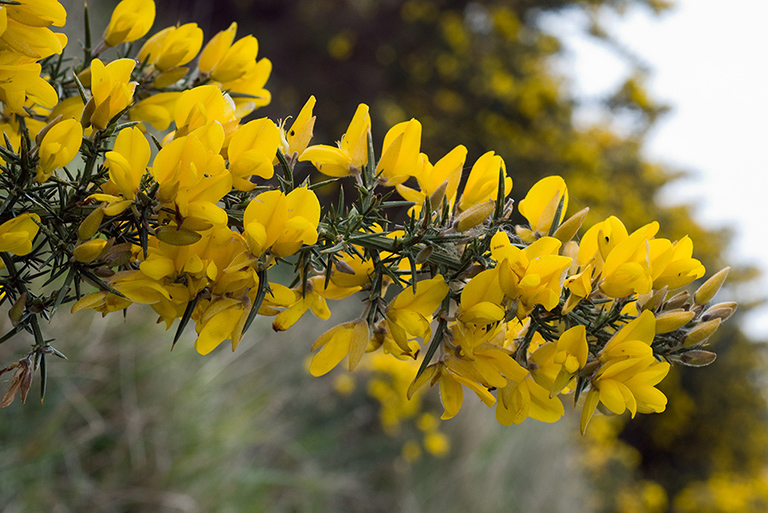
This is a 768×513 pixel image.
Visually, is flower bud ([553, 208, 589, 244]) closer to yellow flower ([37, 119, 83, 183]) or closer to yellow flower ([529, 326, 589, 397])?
yellow flower ([529, 326, 589, 397])

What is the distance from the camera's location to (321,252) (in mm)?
469

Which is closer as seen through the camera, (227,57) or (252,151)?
(252,151)

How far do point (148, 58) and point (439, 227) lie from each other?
1.36 feet

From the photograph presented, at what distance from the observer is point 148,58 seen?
0.66 m

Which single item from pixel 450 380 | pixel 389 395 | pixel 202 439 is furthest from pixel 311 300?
pixel 389 395

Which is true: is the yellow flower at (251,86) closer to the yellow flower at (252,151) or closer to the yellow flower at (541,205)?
the yellow flower at (252,151)

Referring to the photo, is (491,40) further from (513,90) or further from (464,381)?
(464,381)

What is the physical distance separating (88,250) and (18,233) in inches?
2.1

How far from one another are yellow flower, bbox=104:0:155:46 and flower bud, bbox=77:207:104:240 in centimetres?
35

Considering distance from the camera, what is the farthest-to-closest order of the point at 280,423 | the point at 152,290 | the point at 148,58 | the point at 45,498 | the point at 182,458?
the point at 280,423, the point at 182,458, the point at 45,498, the point at 148,58, the point at 152,290

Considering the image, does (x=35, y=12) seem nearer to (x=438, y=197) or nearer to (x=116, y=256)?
(x=116, y=256)

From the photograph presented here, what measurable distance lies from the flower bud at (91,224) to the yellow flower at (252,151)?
4.3 inches

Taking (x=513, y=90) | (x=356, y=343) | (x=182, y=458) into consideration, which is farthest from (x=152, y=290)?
(x=513, y=90)

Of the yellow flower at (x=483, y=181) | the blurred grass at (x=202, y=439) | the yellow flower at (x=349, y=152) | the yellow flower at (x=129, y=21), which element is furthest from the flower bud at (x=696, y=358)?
the blurred grass at (x=202, y=439)
